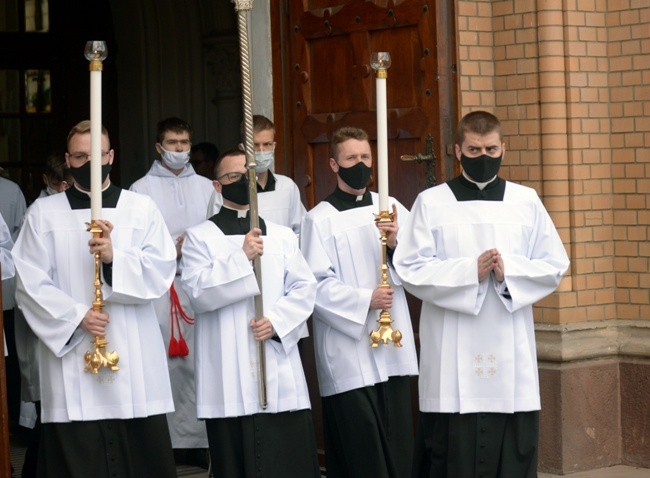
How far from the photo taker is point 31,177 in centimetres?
1298

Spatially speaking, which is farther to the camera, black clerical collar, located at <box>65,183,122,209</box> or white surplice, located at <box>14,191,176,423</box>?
black clerical collar, located at <box>65,183,122,209</box>

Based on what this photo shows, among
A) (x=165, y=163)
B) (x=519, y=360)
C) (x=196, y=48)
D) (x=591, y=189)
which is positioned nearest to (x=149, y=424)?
(x=519, y=360)

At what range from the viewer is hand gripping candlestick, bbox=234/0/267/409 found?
275 inches

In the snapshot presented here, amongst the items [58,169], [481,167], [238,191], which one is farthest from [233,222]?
[58,169]

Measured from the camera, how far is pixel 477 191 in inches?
279

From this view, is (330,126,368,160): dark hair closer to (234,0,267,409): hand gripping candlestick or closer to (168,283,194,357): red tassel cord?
(234,0,267,409): hand gripping candlestick

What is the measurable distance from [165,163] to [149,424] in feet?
8.15

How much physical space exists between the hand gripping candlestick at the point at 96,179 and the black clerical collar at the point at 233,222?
799mm

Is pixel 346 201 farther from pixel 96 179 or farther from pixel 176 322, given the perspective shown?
pixel 96 179

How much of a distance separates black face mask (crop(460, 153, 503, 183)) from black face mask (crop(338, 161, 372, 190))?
82 centimetres

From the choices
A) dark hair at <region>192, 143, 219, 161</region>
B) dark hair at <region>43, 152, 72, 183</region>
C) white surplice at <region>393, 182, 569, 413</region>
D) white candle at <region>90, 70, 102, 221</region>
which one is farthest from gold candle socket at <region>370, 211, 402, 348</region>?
dark hair at <region>192, 143, 219, 161</region>

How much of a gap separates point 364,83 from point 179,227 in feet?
4.90

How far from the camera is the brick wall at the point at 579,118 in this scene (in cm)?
848

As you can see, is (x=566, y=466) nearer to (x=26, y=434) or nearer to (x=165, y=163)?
(x=165, y=163)
